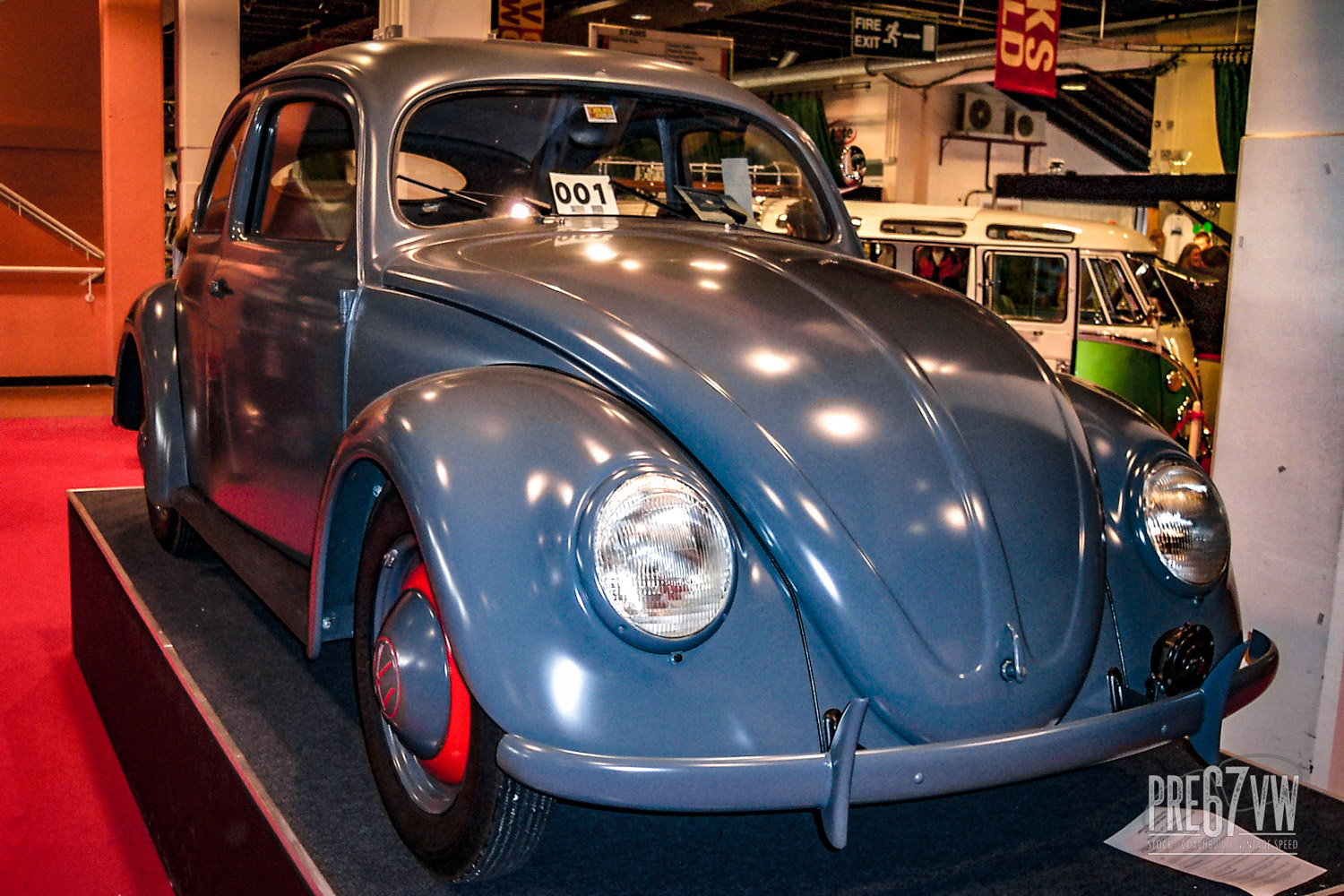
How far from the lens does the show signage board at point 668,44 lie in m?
8.39

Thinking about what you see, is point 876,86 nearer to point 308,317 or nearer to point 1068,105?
point 1068,105

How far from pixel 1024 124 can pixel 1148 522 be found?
1929 centimetres

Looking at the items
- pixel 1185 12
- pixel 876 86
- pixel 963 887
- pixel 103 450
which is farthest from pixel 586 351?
pixel 876 86

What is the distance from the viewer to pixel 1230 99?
601 inches

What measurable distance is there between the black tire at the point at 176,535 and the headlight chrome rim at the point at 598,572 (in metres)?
2.26

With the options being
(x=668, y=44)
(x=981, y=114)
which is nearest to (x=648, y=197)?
(x=668, y=44)

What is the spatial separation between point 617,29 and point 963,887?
24.8 feet

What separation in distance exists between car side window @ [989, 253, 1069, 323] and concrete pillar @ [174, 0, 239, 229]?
641 cm

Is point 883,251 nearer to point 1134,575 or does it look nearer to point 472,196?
point 472,196

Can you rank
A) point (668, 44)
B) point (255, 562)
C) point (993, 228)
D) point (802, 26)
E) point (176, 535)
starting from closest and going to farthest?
point (255, 562), point (176, 535), point (668, 44), point (993, 228), point (802, 26)

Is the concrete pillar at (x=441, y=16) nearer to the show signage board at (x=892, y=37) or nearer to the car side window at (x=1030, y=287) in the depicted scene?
the car side window at (x=1030, y=287)

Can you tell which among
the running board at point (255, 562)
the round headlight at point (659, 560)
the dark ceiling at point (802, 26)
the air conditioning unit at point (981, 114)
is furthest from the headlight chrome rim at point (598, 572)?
the air conditioning unit at point (981, 114)

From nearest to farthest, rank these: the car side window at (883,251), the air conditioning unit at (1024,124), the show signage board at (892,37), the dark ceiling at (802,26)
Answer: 1. the car side window at (883,251)
2. the show signage board at (892,37)
3. the dark ceiling at (802,26)
4. the air conditioning unit at (1024,124)

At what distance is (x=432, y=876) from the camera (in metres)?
1.90
